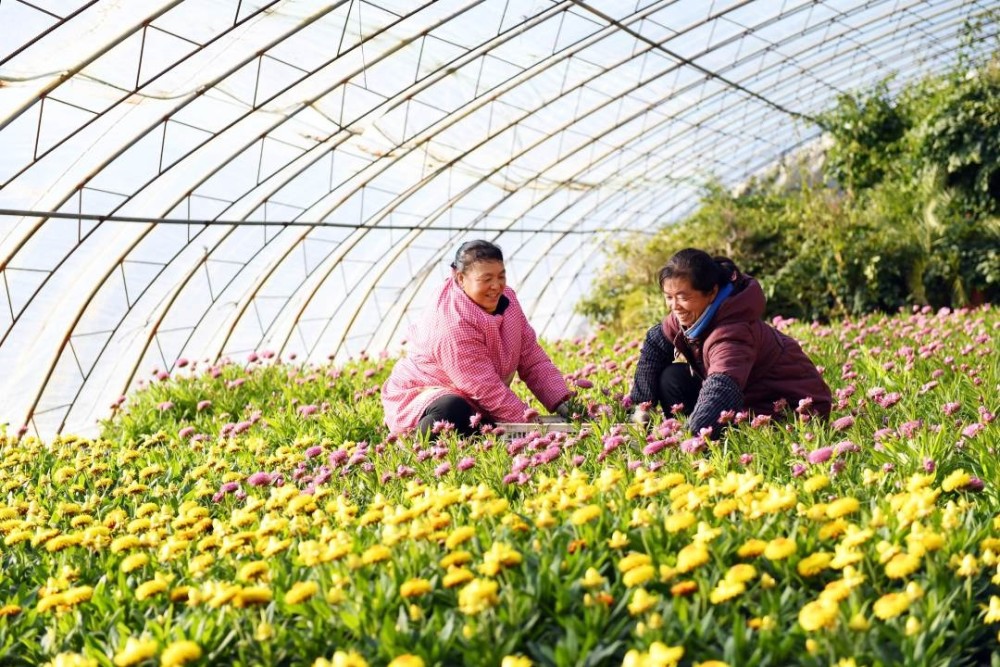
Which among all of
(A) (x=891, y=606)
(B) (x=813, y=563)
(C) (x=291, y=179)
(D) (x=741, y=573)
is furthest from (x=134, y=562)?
(C) (x=291, y=179)

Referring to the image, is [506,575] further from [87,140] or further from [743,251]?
[743,251]

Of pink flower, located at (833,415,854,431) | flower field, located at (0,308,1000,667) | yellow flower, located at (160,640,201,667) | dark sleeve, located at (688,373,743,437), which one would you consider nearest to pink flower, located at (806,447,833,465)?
flower field, located at (0,308,1000,667)

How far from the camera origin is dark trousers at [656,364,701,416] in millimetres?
4613

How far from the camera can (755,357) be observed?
4.24 metres

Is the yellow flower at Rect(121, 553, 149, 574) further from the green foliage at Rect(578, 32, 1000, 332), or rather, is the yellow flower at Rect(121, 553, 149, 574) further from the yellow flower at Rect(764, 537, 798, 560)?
the green foliage at Rect(578, 32, 1000, 332)

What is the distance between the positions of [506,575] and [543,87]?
1246 cm

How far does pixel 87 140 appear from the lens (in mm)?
9570

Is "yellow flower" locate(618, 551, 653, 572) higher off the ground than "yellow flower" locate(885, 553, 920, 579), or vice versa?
"yellow flower" locate(885, 553, 920, 579)

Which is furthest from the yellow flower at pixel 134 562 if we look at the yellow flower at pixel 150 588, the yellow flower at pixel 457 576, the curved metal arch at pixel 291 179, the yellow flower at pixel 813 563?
the curved metal arch at pixel 291 179

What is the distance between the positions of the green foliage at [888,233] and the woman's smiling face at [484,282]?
8.15m

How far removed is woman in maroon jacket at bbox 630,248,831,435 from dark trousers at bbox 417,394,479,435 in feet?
3.04

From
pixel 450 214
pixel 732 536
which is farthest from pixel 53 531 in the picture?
pixel 450 214

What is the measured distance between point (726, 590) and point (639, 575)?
192 mm

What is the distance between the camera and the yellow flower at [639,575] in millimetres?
2085
